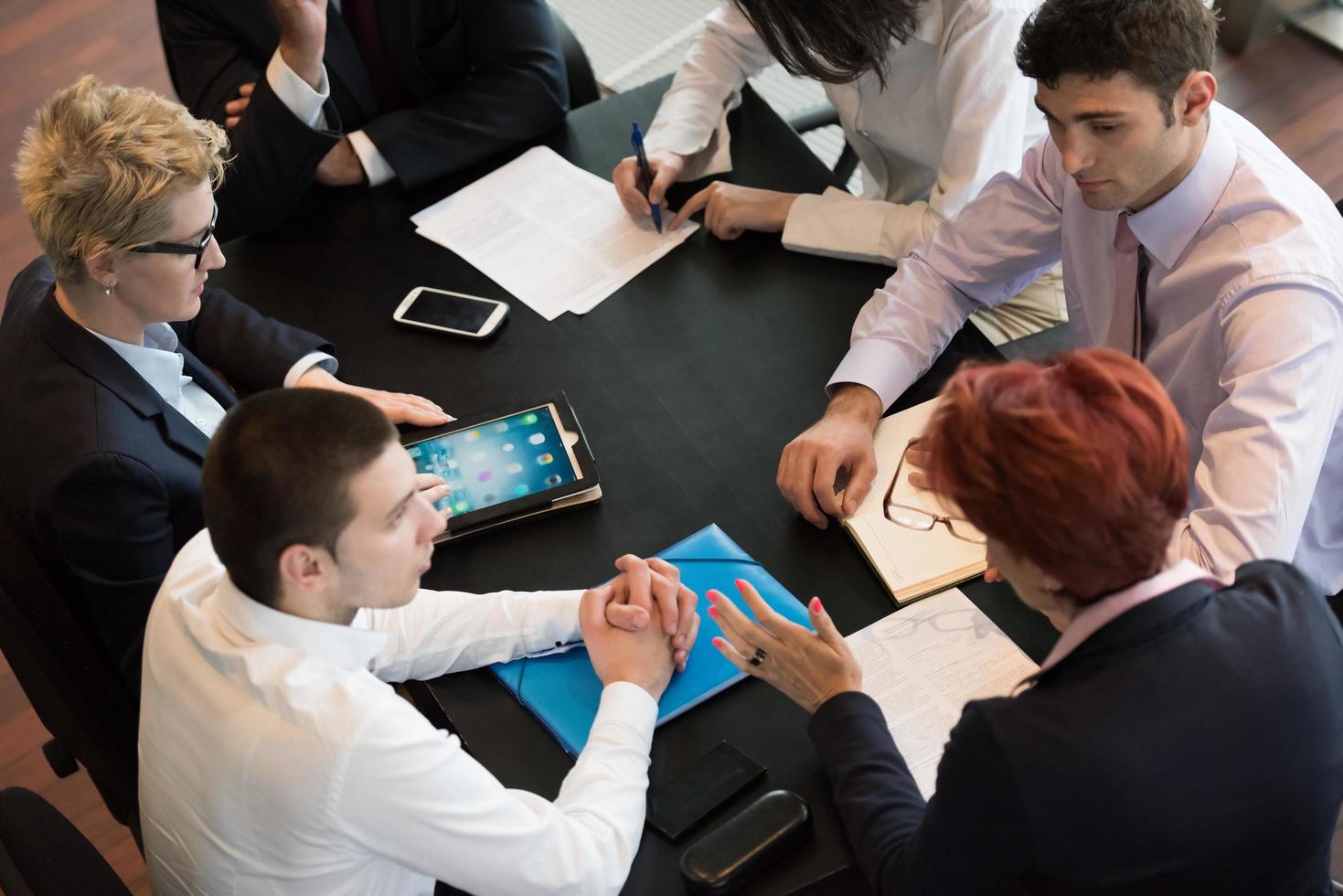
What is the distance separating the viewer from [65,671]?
1.49m

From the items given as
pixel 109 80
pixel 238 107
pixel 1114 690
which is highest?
pixel 1114 690

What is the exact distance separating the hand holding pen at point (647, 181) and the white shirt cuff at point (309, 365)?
0.57 metres

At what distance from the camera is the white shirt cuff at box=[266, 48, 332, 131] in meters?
2.05

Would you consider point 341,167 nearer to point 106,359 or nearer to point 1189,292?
point 106,359

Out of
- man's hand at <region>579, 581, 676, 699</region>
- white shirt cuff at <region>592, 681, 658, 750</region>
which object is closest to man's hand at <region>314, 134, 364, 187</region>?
man's hand at <region>579, 581, 676, 699</region>

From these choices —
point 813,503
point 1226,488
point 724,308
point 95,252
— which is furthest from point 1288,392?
point 95,252

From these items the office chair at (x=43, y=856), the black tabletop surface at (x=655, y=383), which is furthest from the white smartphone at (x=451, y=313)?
the office chair at (x=43, y=856)

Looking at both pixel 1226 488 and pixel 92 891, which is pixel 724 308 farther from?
pixel 92 891

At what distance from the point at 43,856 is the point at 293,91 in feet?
4.61

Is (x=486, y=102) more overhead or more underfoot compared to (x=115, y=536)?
more overhead

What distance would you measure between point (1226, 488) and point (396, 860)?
1012 mm

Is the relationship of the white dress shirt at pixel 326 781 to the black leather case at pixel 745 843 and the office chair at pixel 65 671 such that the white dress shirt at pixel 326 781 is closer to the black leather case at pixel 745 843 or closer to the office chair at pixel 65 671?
the black leather case at pixel 745 843

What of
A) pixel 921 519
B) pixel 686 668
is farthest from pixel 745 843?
pixel 921 519

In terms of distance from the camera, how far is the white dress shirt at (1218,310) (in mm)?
1353
